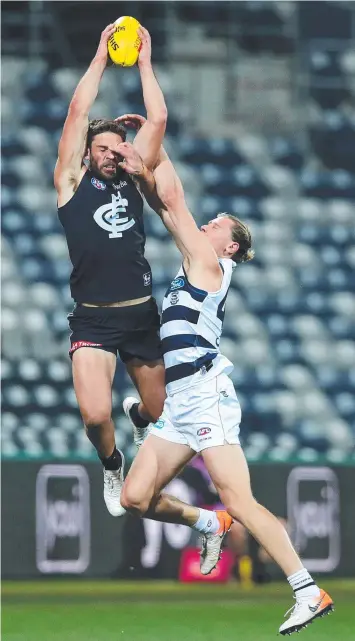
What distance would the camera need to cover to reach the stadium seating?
16.0 meters

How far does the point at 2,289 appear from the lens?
54.0 feet

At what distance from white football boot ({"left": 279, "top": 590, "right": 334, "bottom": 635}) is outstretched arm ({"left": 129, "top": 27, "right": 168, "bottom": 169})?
2.68m

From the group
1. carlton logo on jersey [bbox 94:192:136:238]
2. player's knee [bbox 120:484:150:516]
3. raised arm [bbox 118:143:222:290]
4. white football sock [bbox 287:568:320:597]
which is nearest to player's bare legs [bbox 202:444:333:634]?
white football sock [bbox 287:568:320:597]

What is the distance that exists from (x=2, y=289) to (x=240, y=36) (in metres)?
4.50

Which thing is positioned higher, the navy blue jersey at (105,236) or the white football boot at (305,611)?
the navy blue jersey at (105,236)

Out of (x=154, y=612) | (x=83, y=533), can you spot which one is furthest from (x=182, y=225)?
(x=83, y=533)

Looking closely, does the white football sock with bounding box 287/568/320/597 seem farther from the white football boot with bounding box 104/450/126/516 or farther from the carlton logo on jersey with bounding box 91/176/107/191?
the carlton logo on jersey with bounding box 91/176/107/191

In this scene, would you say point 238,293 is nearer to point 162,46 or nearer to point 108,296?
point 162,46

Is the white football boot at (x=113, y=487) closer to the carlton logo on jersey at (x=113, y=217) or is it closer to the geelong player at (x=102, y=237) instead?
the geelong player at (x=102, y=237)

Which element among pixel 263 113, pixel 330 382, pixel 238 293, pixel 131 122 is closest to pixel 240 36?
pixel 263 113

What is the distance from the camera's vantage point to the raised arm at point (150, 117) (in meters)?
8.23

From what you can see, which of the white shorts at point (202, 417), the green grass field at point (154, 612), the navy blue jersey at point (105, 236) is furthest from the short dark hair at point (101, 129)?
the green grass field at point (154, 612)

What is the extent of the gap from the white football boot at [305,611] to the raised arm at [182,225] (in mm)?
1883

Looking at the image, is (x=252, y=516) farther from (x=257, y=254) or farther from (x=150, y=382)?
(x=257, y=254)
